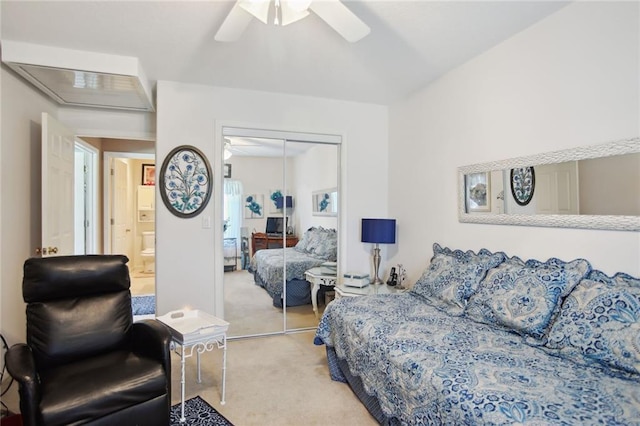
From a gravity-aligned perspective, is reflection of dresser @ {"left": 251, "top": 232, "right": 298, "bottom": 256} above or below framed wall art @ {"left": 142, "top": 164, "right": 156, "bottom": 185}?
below

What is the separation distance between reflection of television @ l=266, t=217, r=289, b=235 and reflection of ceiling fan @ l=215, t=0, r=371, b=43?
79.2 inches

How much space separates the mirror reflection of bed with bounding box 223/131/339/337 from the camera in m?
3.59

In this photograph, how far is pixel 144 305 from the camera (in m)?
4.64

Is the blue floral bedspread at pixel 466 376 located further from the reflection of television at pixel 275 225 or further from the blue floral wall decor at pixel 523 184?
the reflection of television at pixel 275 225

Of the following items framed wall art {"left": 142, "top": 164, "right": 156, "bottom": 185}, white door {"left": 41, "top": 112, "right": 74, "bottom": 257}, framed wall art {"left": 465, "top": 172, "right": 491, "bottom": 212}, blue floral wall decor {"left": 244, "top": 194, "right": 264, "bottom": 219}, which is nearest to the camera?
framed wall art {"left": 465, "top": 172, "right": 491, "bottom": 212}

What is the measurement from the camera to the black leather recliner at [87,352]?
1605 millimetres

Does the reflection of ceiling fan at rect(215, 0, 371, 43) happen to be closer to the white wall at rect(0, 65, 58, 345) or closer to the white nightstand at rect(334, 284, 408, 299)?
the white wall at rect(0, 65, 58, 345)

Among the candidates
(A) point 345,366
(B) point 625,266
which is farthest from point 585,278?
(A) point 345,366

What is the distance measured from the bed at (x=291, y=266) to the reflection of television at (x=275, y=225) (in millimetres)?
201

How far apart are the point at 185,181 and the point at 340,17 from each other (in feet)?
7.05

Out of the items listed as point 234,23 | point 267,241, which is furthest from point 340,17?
point 267,241

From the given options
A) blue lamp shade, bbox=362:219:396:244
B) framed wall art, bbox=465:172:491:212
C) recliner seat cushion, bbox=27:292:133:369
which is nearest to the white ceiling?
framed wall art, bbox=465:172:491:212

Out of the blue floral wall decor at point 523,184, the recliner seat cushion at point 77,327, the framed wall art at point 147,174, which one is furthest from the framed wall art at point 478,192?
the framed wall art at point 147,174

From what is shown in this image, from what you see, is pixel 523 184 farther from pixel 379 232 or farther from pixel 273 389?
pixel 273 389
